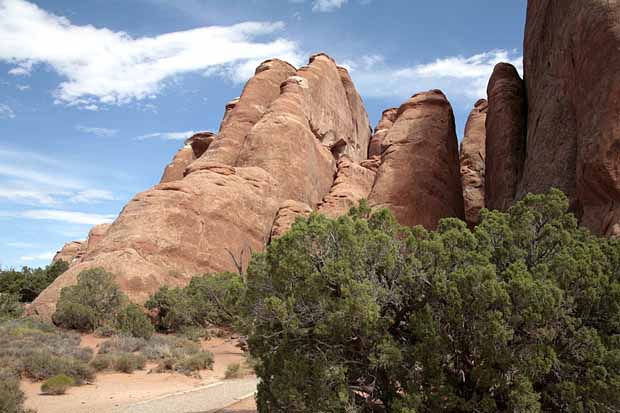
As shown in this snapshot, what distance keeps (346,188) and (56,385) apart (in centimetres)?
2690

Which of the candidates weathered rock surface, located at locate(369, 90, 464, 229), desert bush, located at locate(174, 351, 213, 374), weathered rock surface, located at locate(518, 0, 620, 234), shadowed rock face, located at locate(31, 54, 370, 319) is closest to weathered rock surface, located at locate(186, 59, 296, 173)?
shadowed rock face, located at locate(31, 54, 370, 319)

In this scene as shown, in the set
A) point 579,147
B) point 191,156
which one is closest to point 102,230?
point 191,156

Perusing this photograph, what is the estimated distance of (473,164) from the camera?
3806cm

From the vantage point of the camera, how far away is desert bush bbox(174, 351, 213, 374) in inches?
603

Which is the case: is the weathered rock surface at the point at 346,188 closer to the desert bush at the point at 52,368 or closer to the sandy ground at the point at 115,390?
the sandy ground at the point at 115,390

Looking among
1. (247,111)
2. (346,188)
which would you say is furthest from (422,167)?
(247,111)

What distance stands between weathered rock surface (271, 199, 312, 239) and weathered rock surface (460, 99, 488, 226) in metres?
10.6

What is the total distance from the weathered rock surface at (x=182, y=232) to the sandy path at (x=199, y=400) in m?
11.9

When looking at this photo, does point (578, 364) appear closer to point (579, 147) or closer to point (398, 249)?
point (398, 249)

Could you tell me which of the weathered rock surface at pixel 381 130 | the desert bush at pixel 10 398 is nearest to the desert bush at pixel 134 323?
the desert bush at pixel 10 398

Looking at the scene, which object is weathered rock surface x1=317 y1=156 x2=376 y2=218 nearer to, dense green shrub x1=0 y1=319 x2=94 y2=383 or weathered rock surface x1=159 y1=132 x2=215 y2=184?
weathered rock surface x1=159 y1=132 x2=215 y2=184

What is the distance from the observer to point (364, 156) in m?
54.5

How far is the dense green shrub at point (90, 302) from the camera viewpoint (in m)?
21.5

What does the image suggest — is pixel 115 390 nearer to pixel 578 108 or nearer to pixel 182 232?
pixel 182 232
